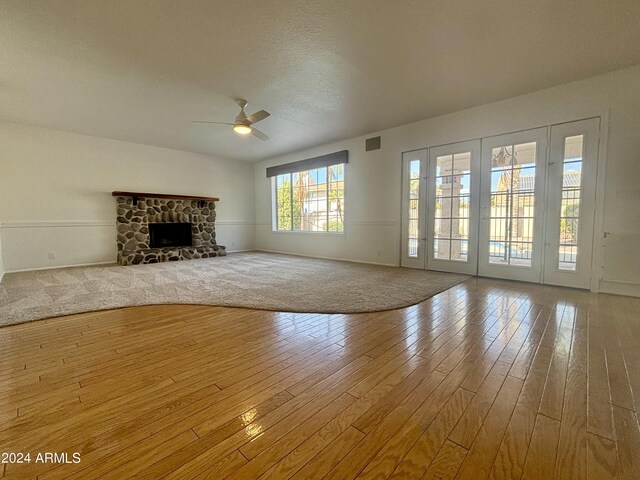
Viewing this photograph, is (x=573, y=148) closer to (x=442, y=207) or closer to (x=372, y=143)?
(x=442, y=207)

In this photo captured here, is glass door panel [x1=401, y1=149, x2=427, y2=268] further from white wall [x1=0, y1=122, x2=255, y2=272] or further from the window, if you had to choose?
white wall [x1=0, y1=122, x2=255, y2=272]

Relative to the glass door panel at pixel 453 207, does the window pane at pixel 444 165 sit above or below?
above

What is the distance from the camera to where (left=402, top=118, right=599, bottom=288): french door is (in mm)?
3445

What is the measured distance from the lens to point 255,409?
4.24ft

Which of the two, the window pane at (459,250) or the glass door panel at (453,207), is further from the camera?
the window pane at (459,250)

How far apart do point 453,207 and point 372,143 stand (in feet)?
6.61

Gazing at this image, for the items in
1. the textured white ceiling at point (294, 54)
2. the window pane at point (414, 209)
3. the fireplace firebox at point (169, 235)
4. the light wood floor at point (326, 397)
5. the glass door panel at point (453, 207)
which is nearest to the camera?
the light wood floor at point (326, 397)

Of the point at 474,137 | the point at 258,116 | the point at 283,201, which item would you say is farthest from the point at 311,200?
the point at 474,137

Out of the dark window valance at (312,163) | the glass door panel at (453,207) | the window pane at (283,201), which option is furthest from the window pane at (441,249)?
the window pane at (283,201)

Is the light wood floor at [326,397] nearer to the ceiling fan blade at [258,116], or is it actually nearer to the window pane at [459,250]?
the window pane at [459,250]

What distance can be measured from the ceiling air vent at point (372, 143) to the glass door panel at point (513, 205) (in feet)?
6.11

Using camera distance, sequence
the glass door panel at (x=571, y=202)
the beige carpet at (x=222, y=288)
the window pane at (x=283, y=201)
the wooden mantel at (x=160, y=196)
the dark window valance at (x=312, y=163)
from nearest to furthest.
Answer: the beige carpet at (x=222, y=288)
the glass door panel at (x=571, y=202)
the wooden mantel at (x=160, y=196)
the dark window valance at (x=312, y=163)
the window pane at (x=283, y=201)

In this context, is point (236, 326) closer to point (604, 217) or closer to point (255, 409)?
point (255, 409)

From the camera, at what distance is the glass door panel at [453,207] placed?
4273 mm
